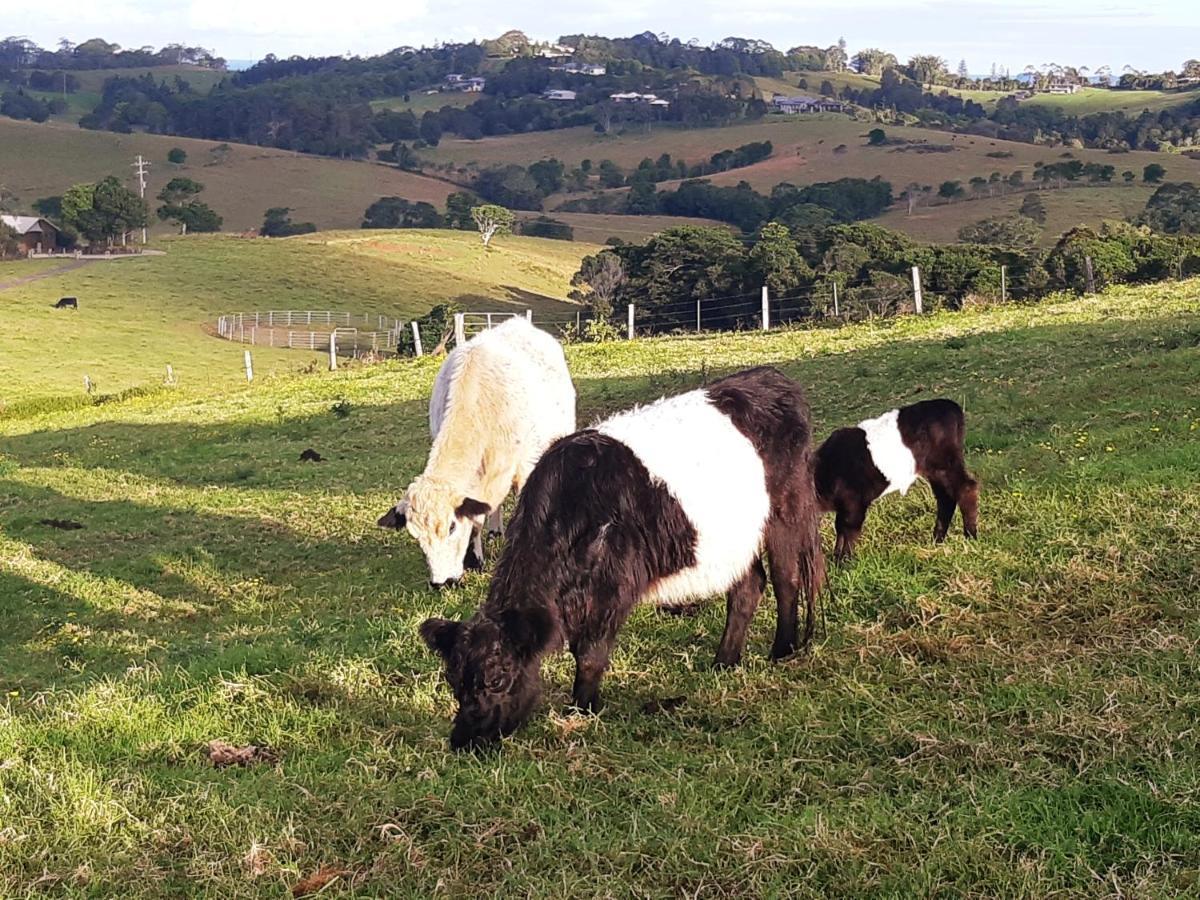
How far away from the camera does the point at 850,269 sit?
43.5 metres

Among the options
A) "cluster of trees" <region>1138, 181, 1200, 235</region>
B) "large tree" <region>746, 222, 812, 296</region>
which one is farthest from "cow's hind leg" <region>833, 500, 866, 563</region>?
"cluster of trees" <region>1138, 181, 1200, 235</region>

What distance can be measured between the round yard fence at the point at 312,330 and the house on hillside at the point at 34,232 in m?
36.2

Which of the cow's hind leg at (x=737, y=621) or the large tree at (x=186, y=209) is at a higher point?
the large tree at (x=186, y=209)

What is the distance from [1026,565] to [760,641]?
1.88 m

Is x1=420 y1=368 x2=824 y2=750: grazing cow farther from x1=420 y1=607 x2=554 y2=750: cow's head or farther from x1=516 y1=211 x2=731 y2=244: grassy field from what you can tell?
x1=516 y1=211 x2=731 y2=244: grassy field

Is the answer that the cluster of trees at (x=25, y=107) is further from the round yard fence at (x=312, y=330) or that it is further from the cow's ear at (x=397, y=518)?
the cow's ear at (x=397, y=518)

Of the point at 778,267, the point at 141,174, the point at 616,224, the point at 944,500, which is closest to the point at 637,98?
the point at 616,224

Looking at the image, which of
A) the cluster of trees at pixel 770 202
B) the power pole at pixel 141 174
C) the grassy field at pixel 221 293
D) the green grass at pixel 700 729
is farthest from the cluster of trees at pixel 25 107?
the green grass at pixel 700 729

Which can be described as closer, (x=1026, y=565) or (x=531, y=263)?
(x=1026, y=565)

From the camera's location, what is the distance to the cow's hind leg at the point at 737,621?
6.64m

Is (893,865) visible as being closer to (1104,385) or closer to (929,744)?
(929,744)

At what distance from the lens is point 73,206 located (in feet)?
293

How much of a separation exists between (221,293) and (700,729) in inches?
2658

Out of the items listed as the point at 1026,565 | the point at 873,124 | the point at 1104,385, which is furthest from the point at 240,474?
the point at 873,124
